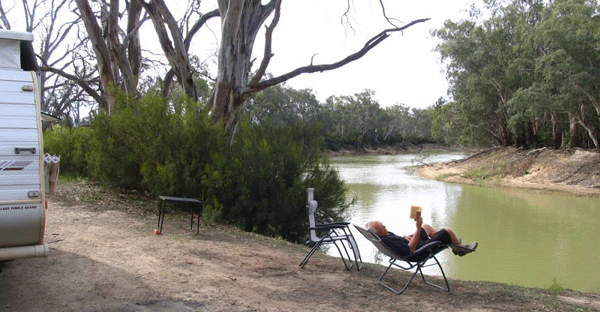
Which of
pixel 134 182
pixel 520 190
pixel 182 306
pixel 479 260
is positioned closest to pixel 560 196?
pixel 520 190

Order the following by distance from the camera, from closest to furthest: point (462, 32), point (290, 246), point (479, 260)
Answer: point (290, 246)
point (479, 260)
point (462, 32)

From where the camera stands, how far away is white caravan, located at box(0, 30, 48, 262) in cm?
356

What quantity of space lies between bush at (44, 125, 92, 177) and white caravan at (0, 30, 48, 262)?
10205 millimetres

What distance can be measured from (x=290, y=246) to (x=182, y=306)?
3105 mm

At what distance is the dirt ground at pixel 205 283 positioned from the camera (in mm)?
4199

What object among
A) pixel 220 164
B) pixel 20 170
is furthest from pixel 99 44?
pixel 20 170

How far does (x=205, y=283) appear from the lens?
4.70 m

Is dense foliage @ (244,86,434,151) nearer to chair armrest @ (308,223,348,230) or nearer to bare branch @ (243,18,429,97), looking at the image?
bare branch @ (243,18,429,97)

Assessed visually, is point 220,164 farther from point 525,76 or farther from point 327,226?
point 525,76

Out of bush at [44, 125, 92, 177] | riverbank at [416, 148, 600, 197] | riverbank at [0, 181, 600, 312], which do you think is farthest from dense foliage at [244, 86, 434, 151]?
riverbank at [0, 181, 600, 312]

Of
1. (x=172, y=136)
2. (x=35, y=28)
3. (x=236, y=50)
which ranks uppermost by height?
(x=35, y=28)

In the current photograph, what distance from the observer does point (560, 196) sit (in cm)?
2188

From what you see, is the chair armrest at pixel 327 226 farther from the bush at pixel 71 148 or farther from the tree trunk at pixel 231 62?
the bush at pixel 71 148

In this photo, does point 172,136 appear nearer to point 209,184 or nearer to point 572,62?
point 209,184
